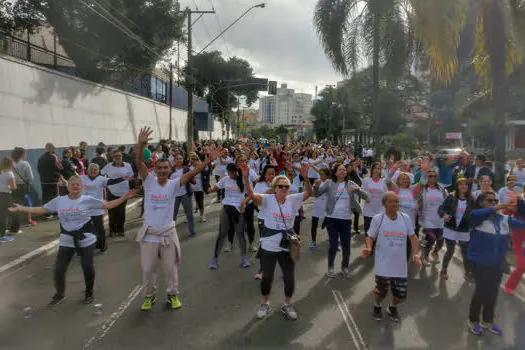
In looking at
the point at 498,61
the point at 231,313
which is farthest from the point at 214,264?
the point at 498,61

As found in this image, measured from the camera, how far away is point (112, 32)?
2114cm

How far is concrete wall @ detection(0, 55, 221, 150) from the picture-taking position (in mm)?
11367

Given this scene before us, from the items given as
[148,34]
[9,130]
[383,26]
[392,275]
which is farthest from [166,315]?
[148,34]

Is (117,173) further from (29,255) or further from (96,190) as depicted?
(29,255)

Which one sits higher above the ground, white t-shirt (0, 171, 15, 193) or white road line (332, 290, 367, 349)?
white t-shirt (0, 171, 15, 193)

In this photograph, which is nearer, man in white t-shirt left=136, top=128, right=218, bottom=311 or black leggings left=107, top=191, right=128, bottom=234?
man in white t-shirt left=136, top=128, right=218, bottom=311

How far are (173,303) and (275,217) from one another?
1.62m

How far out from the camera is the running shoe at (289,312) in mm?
5023

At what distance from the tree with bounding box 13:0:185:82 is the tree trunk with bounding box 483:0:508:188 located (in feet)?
43.1

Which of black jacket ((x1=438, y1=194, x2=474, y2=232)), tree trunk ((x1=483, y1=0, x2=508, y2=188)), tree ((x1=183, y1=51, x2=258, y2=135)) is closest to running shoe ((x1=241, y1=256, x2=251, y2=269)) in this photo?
black jacket ((x1=438, y1=194, x2=474, y2=232))

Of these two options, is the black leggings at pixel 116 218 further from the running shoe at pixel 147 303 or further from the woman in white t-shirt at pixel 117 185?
the running shoe at pixel 147 303

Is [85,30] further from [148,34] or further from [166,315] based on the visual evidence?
[166,315]

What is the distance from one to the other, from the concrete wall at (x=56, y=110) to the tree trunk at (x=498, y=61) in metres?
11.0

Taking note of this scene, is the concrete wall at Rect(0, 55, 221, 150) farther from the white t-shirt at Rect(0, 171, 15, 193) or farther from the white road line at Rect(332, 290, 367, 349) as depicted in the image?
the white road line at Rect(332, 290, 367, 349)
